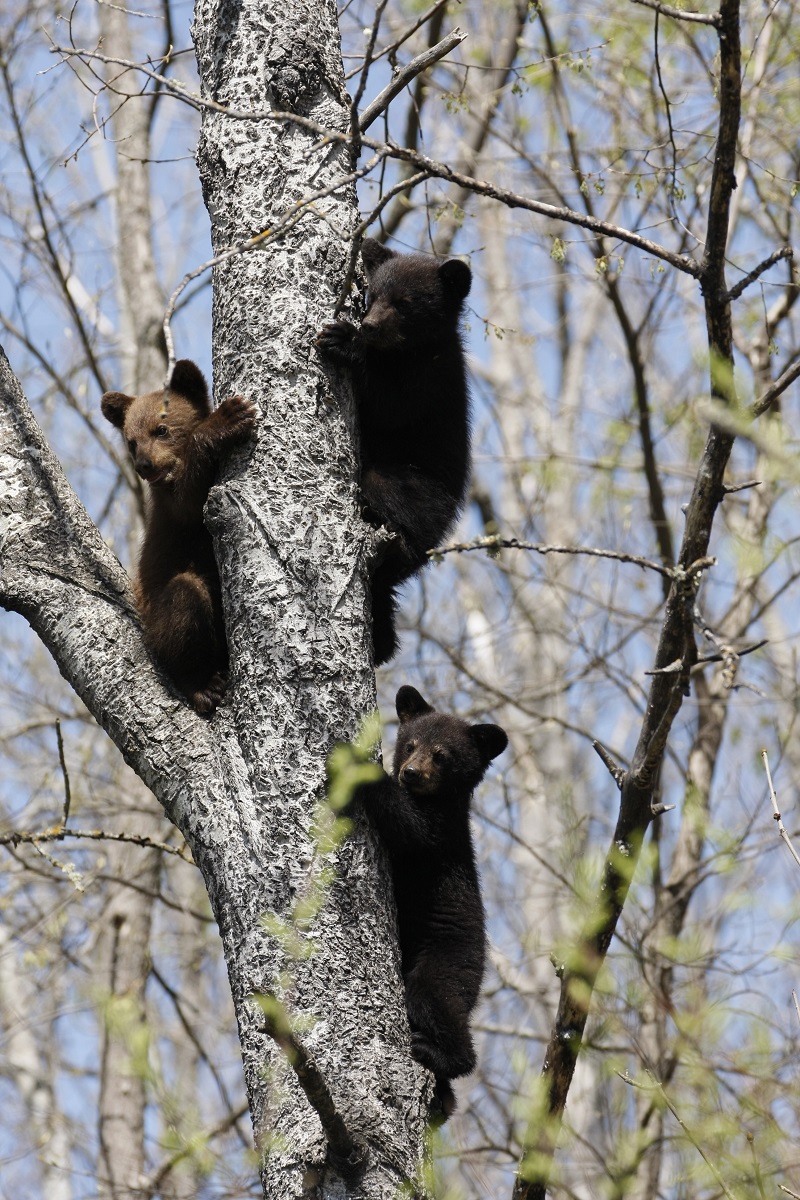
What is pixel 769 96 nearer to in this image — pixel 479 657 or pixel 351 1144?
pixel 479 657

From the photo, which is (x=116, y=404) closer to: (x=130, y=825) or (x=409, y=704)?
(x=409, y=704)

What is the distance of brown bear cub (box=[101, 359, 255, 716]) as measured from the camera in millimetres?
4297

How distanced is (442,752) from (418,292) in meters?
2.22

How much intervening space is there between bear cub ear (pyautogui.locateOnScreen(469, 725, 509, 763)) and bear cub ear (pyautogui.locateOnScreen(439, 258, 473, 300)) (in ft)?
7.06

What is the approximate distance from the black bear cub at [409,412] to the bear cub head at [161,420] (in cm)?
87

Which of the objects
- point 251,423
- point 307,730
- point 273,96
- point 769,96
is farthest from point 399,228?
point 307,730

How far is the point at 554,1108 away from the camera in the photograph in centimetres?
337

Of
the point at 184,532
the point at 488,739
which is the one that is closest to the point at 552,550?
the point at 184,532

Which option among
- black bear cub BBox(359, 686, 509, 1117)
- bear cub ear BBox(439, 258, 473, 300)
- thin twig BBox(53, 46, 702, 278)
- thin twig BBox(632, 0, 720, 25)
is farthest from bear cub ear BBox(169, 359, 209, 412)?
thin twig BBox(632, 0, 720, 25)

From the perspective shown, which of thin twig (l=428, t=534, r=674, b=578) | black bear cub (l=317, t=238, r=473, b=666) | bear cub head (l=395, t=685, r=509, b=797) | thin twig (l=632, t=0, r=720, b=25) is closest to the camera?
thin twig (l=632, t=0, r=720, b=25)

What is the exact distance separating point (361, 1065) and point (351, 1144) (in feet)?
0.87

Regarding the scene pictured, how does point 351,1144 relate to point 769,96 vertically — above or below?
below

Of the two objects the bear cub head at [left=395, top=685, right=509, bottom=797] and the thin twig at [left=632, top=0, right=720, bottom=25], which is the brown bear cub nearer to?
the bear cub head at [left=395, top=685, right=509, bottom=797]

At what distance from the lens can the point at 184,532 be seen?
17.4ft
